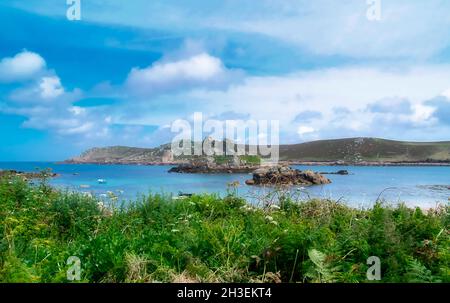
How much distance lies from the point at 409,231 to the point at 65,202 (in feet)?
18.3

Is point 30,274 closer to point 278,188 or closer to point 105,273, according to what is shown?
point 105,273

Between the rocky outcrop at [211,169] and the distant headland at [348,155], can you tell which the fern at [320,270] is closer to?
the distant headland at [348,155]

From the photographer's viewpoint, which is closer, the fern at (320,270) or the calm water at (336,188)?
the fern at (320,270)

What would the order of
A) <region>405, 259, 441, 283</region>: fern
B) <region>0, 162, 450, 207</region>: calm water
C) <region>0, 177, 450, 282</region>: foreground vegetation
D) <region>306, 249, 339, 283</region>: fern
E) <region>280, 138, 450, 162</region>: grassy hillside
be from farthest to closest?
<region>280, 138, 450, 162</region>: grassy hillside → <region>0, 162, 450, 207</region>: calm water → <region>0, 177, 450, 282</region>: foreground vegetation → <region>306, 249, 339, 283</region>: fern → <region>405, 259, 441, 283</region>: fern

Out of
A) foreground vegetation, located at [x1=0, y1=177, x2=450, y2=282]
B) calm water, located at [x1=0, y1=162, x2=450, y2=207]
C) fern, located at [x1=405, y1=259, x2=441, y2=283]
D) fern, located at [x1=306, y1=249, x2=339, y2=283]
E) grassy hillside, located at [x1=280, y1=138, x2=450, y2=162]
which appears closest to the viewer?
fern, located at [x1=405, y1=259, x2=441, y2=283]

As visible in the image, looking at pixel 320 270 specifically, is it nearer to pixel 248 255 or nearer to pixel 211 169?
pixel 248 255

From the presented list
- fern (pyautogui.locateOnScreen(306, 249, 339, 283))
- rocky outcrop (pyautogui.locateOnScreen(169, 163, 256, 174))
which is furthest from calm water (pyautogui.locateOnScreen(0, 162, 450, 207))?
rocky outcrop (pyautogui.locateOnScreen(169, 163, 256, 174))

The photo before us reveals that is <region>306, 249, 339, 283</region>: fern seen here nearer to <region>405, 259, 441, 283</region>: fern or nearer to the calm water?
<region>405, 259, 441, 283</region>: fern

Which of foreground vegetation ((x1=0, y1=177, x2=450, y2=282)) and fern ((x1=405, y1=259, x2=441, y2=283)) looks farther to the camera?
foreground vegetation ((x1=0, y1=177, x2=450, y2=282))

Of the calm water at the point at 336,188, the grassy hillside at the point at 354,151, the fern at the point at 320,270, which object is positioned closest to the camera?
the fern at the point at 320,270

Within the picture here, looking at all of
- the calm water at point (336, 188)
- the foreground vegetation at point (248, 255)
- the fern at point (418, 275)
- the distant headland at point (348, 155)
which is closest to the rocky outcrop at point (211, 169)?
the distant headland at point (348, 155)

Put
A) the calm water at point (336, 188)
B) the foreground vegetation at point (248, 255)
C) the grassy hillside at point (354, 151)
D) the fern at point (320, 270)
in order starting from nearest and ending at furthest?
the fern at point (320, 270)
the foreground vegetation at point (248, 255)
the calm water at point (336, 188)
the grassy hillside at point (354, 151)

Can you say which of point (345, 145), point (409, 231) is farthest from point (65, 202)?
point (345, 145)
